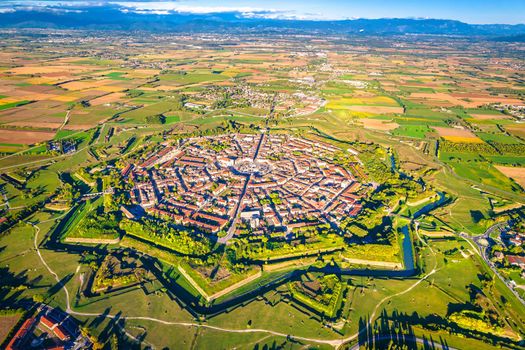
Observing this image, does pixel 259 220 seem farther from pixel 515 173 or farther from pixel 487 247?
pixel 515 173

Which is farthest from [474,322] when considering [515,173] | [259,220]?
[515,173]

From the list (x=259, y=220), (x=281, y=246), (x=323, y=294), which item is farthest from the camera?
(x=259, y=220)

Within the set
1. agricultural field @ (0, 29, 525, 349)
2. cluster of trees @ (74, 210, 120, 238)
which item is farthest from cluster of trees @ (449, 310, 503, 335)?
cluster of trees @ (74, 210, 120, 238)

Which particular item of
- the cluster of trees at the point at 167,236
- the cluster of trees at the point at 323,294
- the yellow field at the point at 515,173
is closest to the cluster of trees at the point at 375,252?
the cluster of trees at the point at 323,294

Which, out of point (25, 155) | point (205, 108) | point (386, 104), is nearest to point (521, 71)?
point (386, 104)

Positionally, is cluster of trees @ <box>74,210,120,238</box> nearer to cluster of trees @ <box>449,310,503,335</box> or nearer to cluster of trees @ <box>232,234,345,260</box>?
cluster of trees @ <box>232,234,345,260</box>
